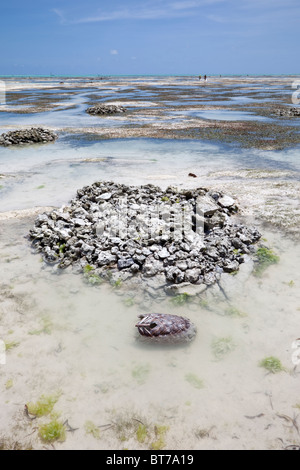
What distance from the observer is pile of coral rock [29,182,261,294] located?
7.59 m

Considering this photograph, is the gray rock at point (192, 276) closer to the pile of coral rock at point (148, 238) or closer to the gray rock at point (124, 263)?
the pile of coral rock at point (148, 238)

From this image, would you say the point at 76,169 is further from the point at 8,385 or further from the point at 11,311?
the point at 8,385

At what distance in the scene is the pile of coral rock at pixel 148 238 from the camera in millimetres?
7590

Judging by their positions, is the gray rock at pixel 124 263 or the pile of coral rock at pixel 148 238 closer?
the pile of coral rock at pixel 148 238

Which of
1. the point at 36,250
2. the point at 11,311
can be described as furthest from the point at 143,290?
the point at 36,250

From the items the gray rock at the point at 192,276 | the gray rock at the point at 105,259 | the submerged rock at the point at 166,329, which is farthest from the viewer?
the gray rock at the point at 105,259

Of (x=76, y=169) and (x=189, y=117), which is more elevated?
(x=189, y=117)

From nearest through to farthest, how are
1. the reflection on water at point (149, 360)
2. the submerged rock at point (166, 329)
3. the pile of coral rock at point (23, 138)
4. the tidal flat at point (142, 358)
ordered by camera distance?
the tidal flat at point (142, 358), the reflection on water at point (149, 360), the submerged rock at point (166, 329), the pile of coral rock at point (23, 138)

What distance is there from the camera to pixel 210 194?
11.2 meters

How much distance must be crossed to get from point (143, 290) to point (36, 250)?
368 centimetres

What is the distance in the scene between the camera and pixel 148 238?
27.8 ft

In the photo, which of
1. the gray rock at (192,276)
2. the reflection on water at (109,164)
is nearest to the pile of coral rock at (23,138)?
the reflection on water at (109,164)

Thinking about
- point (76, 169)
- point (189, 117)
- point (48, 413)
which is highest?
point (189, 117)

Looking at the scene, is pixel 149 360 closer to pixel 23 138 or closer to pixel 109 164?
pixel 109 164
